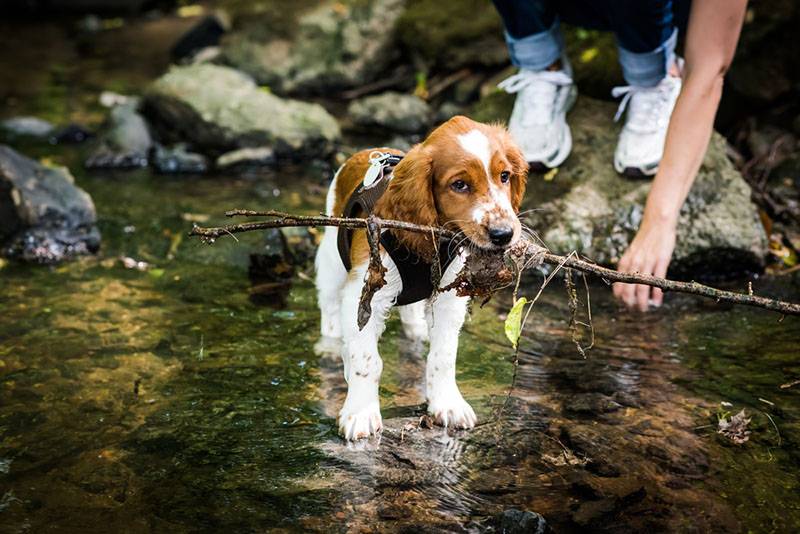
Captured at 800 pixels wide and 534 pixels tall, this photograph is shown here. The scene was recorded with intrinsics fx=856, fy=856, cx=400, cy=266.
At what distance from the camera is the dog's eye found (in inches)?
128

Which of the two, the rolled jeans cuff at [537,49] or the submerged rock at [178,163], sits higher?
the rolled jeans cuff at [537,49]

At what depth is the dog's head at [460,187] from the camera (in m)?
3.19

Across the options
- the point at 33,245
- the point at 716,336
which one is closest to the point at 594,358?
the point at 716,336

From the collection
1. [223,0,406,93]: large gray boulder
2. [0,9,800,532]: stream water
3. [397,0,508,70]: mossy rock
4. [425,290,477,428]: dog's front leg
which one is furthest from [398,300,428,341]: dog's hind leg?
[223,0,406,93]: large gray boulder

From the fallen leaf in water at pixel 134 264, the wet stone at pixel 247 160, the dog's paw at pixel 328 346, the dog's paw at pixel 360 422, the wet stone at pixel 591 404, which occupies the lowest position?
the fallen leaf in water at pixel 134 264

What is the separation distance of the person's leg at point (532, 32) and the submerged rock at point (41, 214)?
3.35 meters

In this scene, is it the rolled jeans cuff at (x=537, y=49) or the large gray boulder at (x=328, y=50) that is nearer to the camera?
the rolled jeans cuff at (x=537, y=49)

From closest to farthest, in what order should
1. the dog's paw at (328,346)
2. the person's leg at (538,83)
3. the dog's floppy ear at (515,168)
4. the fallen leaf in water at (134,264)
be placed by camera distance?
1. the dog's floppy ear at (515,168)
2. the dog's paw at (328,346)
3. the fallen leaf in water at (134,264)
4. the person's leg at (538,83)

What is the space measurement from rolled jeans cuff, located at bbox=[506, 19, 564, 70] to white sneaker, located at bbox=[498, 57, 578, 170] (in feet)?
0.22

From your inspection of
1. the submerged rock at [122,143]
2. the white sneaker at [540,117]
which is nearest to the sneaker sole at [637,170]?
the white sneaker at [540,117]

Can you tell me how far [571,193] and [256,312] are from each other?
2482mm

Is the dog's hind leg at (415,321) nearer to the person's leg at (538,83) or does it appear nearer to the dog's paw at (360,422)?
the dog's paw at (360,422)

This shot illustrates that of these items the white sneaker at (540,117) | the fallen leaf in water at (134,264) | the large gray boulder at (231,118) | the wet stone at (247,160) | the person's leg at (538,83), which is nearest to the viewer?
the fallen leaf in water at (134,264)

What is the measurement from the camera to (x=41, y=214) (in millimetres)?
6438
